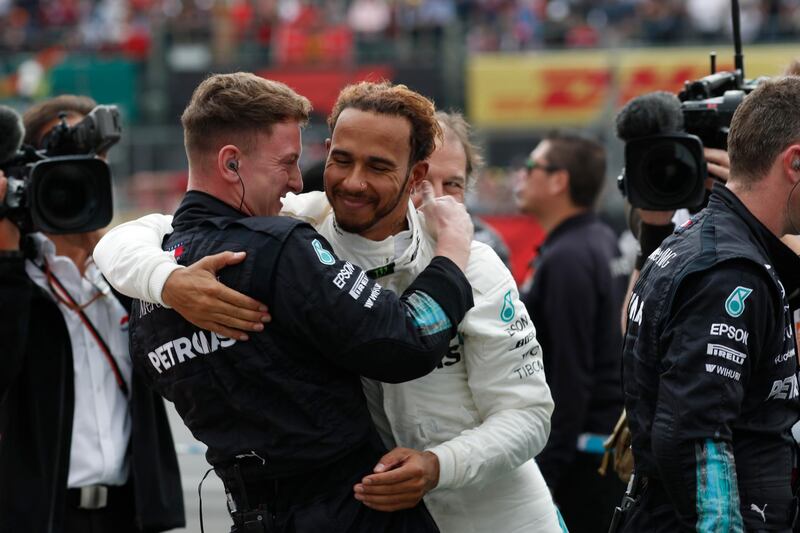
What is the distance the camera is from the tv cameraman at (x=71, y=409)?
11.5ft

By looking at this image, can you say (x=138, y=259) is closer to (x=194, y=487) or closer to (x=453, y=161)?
(x=453, y=161)

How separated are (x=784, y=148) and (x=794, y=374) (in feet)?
1.64

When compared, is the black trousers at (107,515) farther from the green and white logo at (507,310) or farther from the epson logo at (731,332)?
the epson logo at (731,332)

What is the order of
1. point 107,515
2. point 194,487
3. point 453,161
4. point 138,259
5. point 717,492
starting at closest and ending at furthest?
point 717,492 < point 138,259 < point 107,515 < point 453,161 < point 194,487

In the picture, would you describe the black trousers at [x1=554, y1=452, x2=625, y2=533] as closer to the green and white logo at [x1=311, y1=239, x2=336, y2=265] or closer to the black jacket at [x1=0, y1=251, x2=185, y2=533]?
the black jacket at [x1=0, y1=251, x2=185, y2=533]

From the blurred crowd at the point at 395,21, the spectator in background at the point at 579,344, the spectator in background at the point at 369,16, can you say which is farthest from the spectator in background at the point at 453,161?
the spectator in background at the point at 369,16

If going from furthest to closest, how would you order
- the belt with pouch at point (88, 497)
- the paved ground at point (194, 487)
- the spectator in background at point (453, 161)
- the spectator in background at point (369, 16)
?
1. the spectator in background at point (369, 16)
2. the paved ground at point (194, 487)
3. the spectator in background at point (453, 161)
4. the belt with pouch at point (88, 497)

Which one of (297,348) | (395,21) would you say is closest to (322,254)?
(297,348)

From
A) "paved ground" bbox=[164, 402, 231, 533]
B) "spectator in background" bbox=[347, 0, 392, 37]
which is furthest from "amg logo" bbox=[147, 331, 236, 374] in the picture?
"spectator in background" bbox=[347, 0, 392, 37]

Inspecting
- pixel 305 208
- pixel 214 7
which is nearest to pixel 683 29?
pixel 214 7

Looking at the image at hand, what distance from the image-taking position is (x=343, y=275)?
2.54 metres

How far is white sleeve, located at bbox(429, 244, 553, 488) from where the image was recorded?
A: 2695 millimetres

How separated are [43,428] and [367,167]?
147 centimetres

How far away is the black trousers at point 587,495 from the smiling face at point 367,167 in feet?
8.24
